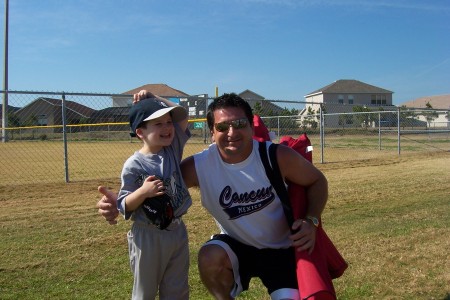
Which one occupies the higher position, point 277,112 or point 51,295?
point 277,112

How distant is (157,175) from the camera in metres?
2.54

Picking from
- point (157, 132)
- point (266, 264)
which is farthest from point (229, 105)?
point (266, 264)

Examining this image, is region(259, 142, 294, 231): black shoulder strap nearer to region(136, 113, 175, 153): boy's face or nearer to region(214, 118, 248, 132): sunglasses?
region(214, 118, 248, 132): sunglasses

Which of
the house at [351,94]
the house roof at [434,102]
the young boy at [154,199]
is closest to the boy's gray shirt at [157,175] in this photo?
the young boy at [154,199]

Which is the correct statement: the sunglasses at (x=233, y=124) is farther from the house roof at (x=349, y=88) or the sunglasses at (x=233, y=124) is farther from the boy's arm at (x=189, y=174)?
the house roof at (x=349, y=88)

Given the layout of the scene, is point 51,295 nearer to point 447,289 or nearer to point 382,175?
point 447,289

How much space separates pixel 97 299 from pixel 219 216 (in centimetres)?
109

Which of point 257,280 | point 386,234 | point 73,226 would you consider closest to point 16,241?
point 73,226

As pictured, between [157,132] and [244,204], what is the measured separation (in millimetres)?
Result: 643

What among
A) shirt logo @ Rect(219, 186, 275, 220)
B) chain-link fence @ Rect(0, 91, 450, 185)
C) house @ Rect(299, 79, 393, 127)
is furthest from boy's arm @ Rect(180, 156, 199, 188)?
house @ Rect(299, 79, 393, 127)

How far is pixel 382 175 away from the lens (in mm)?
9367

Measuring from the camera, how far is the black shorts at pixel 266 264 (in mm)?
2605

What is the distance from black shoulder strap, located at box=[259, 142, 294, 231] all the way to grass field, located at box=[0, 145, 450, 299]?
865 mm

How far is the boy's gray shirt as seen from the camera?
Answer: 8.13 ft
